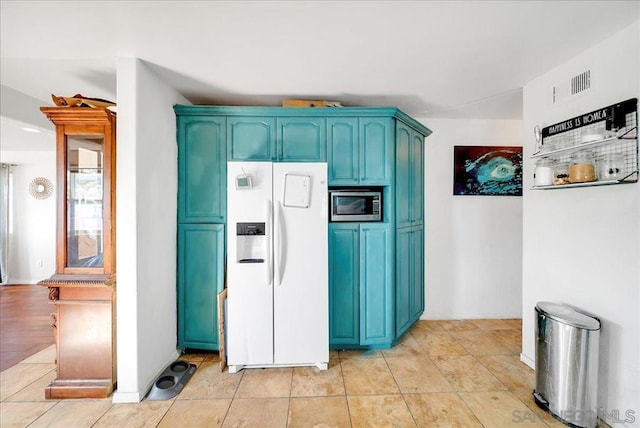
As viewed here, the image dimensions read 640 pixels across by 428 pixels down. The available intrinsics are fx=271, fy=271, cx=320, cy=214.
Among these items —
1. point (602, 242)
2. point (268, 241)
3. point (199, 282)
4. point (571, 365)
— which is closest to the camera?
point (571, 365)

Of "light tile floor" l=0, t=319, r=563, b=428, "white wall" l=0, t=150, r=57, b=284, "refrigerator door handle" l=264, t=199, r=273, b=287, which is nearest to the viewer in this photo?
"light tile floor" l=0, t=319, r=563, b=428

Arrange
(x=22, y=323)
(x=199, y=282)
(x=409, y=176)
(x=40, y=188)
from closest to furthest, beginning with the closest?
(x=199, y=282)
(x=409, y=176)
(x=22, y=323)
(x=40, y=188)

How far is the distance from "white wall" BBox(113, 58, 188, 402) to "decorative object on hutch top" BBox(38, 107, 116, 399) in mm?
108

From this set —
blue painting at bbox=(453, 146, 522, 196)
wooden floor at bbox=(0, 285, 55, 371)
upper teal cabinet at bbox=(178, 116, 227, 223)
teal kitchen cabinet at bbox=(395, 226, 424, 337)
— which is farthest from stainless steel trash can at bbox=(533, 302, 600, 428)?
wooden floor at bbox=(0, 285, 55, 371)

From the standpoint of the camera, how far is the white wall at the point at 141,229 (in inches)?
78.3

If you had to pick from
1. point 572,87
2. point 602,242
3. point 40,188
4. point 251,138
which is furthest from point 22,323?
point 572,87

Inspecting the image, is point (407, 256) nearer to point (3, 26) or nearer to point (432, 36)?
point (432, 36)

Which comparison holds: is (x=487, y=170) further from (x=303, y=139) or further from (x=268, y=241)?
(x=268, y=241)

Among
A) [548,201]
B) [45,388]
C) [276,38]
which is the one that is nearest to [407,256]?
[548,201]

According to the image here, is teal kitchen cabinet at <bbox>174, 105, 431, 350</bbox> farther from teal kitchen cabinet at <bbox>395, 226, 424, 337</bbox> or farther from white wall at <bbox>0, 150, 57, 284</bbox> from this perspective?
white wall at <bbox>0, 150, 57, 284</bbox>

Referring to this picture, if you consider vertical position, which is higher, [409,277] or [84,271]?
[84,271]

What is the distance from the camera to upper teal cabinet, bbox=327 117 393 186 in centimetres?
262

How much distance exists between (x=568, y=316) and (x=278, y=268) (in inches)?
81.7

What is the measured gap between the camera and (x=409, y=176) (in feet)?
9.50
